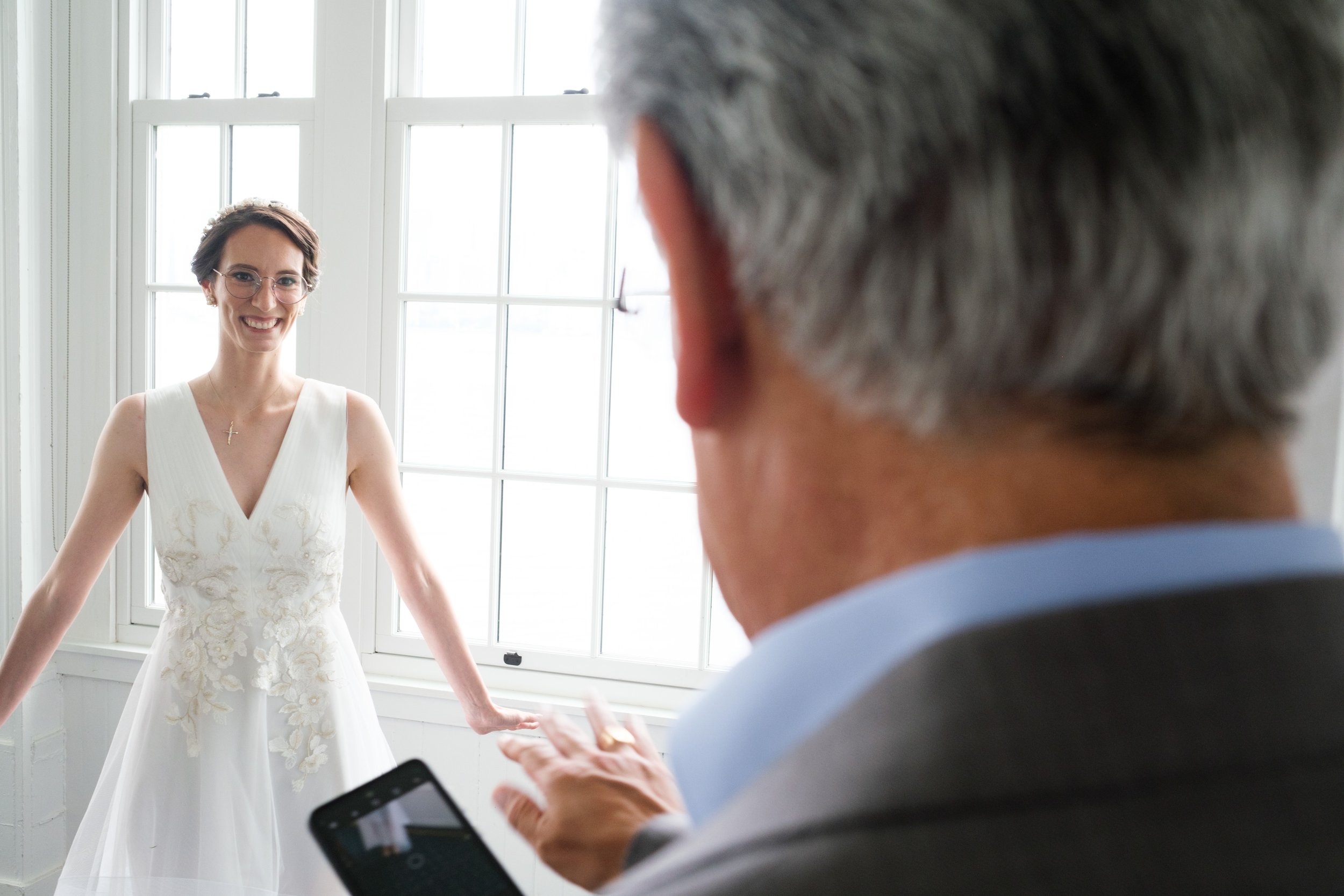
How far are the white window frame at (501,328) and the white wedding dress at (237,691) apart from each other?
0.54m

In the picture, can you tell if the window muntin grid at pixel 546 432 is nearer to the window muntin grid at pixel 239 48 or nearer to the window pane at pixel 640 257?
the window muntin grid at pixel 239 48

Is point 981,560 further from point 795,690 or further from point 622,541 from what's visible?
point 622,541

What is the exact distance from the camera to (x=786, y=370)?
36 centimetres

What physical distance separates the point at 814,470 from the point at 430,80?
2482 mm

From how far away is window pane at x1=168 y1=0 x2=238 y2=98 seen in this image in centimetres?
260

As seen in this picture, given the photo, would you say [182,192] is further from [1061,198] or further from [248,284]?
[1061,198]

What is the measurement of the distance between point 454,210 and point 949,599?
2.39 m

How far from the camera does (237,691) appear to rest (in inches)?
73.9

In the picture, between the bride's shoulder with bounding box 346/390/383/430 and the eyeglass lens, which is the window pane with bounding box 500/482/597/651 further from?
the eyeglass lens

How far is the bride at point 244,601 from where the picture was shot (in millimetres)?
1799

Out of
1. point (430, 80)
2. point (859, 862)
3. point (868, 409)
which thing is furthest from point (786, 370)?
point (430, 80)

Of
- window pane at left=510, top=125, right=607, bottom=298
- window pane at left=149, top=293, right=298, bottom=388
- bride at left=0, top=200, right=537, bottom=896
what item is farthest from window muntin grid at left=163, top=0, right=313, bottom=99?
bride at left=0, top=200, right=537, bottom=896

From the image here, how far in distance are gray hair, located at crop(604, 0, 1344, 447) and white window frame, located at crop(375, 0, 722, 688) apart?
2080mm

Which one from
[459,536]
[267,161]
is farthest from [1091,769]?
[267,161]
